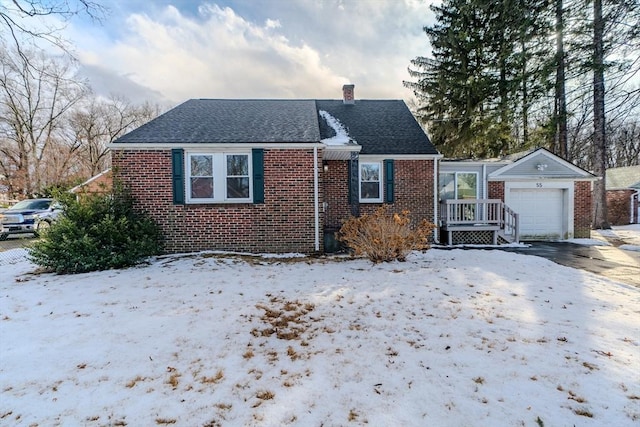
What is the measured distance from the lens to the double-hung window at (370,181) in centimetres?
1074

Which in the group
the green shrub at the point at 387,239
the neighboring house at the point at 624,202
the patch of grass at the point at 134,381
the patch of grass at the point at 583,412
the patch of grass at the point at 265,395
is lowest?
the patch of grass at the point at 265,395

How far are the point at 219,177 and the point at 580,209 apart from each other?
13.3 metres

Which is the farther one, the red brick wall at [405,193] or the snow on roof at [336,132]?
the red brick wall at [405,193]

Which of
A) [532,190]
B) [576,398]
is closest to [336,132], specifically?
[532,190]

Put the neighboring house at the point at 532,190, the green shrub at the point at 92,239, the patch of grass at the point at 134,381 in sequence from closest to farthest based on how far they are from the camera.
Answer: the patch of grass at the point at 134,381 → the green shrub at the point at 92,239 → the neighboring house at the point at 532,190

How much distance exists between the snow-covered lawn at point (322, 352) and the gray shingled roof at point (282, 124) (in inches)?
174

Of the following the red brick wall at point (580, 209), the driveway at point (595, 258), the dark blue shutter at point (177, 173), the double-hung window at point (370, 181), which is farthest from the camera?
the red brick wall at point (580, 209)

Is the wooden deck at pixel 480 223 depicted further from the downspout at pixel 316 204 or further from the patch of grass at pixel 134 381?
the patch of grass at pixel 134 381

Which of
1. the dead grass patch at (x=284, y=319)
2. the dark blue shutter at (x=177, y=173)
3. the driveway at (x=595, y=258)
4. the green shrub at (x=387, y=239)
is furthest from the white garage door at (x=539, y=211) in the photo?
the dark blue shutter at (x=177, y=173)

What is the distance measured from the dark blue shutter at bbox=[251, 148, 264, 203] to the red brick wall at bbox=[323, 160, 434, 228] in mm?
2861

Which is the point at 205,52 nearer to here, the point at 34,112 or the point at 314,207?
the point at 314,207

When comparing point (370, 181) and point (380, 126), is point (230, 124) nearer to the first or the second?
point (370, 181)

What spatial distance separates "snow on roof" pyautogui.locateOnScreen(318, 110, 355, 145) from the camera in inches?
363

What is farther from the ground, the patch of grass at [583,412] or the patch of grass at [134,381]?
the patch of grass at [583,412]
